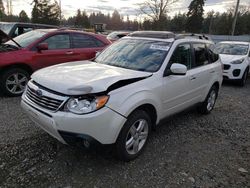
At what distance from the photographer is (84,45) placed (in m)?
6.60

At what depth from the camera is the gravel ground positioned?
2.86 m

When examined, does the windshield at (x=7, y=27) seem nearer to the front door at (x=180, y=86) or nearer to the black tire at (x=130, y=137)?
the front door at (x=180, y=86)

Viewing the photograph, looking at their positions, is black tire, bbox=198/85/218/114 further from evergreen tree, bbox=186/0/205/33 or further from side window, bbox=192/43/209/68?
evergreen tree, bbox=186/0/205/33

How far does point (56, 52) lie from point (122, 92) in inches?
152

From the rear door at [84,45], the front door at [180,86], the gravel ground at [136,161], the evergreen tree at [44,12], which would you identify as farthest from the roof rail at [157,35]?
the evergreen tree at [44,12]

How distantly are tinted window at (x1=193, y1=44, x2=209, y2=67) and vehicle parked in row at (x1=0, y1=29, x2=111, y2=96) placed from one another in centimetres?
315

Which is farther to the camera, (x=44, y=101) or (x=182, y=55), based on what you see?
(x=182, y=55)

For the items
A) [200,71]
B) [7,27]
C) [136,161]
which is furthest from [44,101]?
[7,27]

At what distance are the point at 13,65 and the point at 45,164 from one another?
3.30 m

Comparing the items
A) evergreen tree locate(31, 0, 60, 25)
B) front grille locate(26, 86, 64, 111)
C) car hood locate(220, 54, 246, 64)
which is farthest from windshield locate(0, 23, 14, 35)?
evergreen tree locate(31, 0, 60, 25)

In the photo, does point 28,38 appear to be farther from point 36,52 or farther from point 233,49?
point 233,49

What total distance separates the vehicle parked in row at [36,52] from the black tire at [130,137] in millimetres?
3631

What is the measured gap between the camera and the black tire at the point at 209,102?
5098 millimetres

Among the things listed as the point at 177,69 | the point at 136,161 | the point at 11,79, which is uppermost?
the point at 177,69
